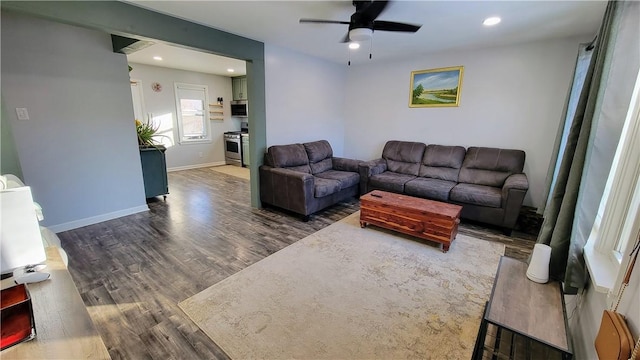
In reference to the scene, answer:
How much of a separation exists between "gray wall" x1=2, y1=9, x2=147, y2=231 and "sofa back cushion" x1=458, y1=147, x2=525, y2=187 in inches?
185

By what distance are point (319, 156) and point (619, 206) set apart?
3543 mm

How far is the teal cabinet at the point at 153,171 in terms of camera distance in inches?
161

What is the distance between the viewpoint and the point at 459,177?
3.95 m

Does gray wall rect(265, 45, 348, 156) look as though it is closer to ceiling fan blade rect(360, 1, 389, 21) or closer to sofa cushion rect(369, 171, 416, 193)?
sofa cushion rect(369, 171, 416, 193)

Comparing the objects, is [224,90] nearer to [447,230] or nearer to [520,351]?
[447,230]

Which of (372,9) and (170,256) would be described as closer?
(372,9)

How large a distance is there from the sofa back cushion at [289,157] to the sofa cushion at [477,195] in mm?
2114

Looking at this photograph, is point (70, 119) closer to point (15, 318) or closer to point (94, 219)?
point (94, 219)

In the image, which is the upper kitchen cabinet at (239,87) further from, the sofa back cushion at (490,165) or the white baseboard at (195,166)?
the sofa back cushion at (490,165)

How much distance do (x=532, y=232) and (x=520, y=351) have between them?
226cm

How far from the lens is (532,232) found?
11.0ft

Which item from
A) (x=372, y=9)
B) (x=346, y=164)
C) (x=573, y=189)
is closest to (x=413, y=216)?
(x=573, y=189)

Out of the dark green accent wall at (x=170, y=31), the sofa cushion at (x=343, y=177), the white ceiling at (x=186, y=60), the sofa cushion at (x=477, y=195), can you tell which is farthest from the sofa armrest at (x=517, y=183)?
the white ceiling at (x=186, y=60)

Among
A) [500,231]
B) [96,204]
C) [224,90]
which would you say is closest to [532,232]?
[500,231]
